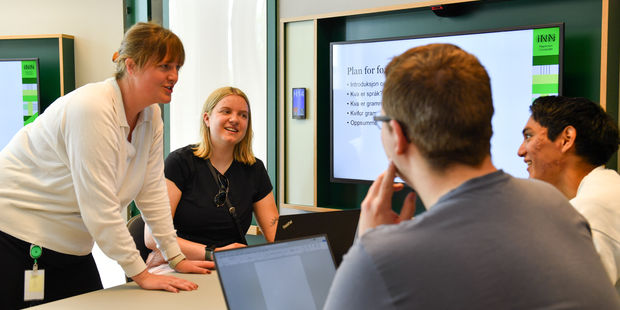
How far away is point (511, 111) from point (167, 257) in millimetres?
1885

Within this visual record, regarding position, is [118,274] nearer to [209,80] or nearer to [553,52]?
[209,80]

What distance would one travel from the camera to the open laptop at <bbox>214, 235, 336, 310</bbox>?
136 centimetres

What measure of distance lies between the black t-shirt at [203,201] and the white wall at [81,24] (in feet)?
8.99

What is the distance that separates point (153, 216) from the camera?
2123 mm

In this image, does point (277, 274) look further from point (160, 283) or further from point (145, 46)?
point (145, 46)

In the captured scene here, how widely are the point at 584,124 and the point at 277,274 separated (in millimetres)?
1235

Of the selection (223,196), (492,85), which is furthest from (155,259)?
(492,85)

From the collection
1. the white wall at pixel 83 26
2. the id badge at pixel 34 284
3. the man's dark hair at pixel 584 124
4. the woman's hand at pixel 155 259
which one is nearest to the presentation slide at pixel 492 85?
the man's dark hair at pixel 584 124

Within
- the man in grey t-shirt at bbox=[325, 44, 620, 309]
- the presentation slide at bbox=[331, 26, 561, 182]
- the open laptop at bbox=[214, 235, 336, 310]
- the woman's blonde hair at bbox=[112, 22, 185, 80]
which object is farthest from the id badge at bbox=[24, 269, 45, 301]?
the presentation slide at bbox=[331, 26, 561, 182]

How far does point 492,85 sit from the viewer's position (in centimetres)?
298

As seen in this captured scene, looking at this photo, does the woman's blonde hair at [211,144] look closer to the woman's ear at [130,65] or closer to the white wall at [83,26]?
the woman's ear at [130,65]

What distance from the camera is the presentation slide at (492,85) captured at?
114 inches

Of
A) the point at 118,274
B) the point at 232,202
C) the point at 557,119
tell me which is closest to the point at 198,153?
the point at 232,202

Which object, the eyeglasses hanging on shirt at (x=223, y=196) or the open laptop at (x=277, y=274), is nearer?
the open laptop at (x=277, y=274)
